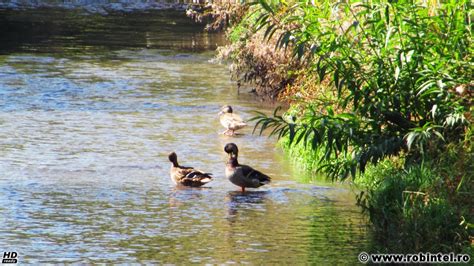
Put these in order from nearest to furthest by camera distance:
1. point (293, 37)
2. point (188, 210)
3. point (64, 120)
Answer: point (293, 37), point (188, 210), point (64, 120)

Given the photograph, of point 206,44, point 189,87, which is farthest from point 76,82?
point 206,44

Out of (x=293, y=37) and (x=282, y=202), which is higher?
(x=293, y=37)

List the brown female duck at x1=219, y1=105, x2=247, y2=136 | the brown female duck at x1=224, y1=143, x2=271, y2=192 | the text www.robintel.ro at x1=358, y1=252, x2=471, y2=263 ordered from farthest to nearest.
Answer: the brown female duck at x1=219, y1=105, x2=247, y2=136 < the brown female duck at x1=224, y1=143, x2=271, y2=192 < the text www.robintel.ro at x1=358, y1=252, x2=471, y2=263

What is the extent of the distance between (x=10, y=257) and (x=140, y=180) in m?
4.31

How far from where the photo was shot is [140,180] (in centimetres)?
1533

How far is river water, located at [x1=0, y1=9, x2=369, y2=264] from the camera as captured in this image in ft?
38.6

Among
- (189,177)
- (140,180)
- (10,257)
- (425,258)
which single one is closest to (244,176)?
(189,177)

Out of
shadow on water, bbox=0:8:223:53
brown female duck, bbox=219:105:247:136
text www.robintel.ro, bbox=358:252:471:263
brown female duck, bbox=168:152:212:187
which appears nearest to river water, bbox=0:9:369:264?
brown female duck, bbox=168:152:212:187

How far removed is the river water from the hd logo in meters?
0.13

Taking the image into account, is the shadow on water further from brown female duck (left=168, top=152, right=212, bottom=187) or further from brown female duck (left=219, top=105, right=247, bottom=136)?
brown female duck (left=168, top=152, right=212, bottom=187)

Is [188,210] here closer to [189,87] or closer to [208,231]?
[208,231]

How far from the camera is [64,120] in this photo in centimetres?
2027

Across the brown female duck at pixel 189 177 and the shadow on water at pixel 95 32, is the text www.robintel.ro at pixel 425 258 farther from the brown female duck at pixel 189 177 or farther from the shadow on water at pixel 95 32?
the shadow on water at pixel 95 32

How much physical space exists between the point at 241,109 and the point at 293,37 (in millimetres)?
10169
